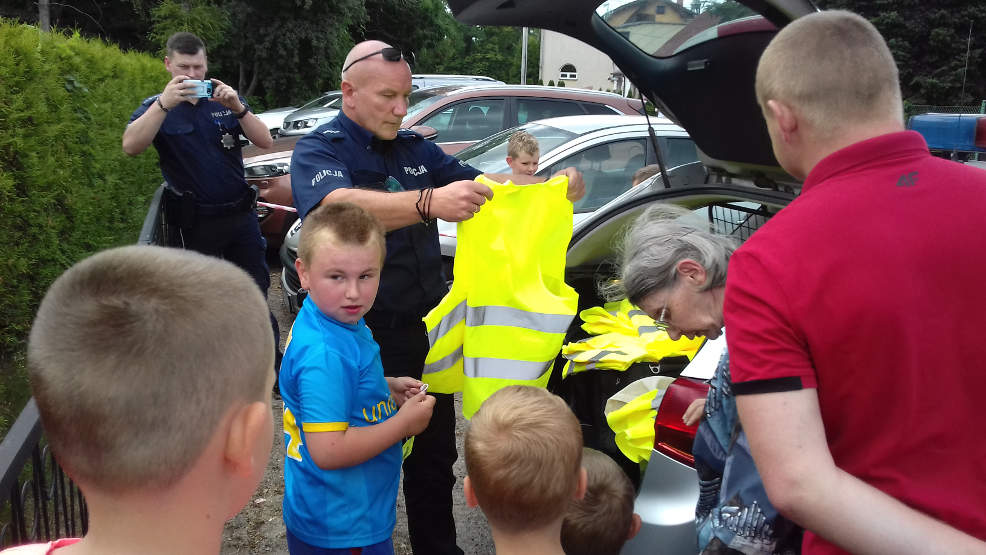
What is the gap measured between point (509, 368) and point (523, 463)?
107 centimetres

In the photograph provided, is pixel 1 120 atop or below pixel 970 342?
atop

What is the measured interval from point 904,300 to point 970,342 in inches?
5.6

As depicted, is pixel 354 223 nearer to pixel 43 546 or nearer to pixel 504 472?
pixel 504 472

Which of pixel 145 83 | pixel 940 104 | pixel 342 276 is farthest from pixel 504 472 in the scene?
pixel 940 104

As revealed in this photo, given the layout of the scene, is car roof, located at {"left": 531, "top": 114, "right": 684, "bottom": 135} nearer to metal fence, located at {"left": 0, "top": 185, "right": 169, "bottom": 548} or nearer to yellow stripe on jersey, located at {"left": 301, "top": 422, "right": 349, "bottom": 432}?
yellow stripe on jersey, located at {"left": 301, "top": 422, "right": 349, "bottom": 432}

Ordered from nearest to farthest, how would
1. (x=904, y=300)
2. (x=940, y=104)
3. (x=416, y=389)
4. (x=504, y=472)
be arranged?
(x=904, y=300), (x=504, y=472), (x=416, y=389), (x=940, y=104)

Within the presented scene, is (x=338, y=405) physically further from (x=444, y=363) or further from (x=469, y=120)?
(x=469, y=120)

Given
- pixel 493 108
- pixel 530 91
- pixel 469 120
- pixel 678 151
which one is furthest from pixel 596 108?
pixel 678 151

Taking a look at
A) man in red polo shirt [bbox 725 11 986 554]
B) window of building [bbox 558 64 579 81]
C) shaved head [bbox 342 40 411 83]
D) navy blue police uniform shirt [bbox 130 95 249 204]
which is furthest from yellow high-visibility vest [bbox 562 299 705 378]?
window of building [bbox 558 64 579 81]

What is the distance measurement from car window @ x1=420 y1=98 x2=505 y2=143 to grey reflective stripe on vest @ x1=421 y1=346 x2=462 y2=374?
6385mm

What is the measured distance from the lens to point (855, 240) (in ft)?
4.03

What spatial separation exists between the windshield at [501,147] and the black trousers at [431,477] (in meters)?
3.08

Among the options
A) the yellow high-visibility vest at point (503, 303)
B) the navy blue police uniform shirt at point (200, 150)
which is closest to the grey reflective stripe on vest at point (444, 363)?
the yellow high-visibility vest at point (503, 303)

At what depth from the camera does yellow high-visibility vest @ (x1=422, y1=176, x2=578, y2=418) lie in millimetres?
2760
